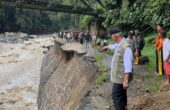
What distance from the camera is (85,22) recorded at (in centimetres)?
4703

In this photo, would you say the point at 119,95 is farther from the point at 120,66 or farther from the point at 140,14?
the point at 140,14

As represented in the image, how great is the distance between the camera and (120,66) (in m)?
8.16

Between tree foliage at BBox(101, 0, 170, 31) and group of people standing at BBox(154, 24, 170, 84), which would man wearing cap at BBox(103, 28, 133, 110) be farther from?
tree foliage at BBox(101, 0, 170, 31)

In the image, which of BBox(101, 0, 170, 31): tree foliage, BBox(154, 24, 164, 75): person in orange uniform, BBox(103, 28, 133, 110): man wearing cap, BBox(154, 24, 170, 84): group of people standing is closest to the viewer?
BBox(103, 28, 133, 110): man wearing cap

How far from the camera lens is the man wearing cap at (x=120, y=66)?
7977 mm

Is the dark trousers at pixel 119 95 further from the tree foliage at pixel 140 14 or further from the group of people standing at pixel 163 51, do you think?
the tree foliage at pixel 140 14

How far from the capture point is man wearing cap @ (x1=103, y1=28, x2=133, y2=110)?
7.98 m

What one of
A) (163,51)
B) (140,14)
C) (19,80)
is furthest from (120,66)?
(19,80)

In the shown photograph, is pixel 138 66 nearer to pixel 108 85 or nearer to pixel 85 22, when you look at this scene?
pixel 108 85

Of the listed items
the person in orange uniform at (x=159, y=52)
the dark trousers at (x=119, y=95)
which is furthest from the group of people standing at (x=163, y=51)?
the dark trousers at (x=119, y=95)

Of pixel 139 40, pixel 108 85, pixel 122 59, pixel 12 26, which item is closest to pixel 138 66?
pixel 139 40

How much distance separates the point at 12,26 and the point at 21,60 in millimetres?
58493

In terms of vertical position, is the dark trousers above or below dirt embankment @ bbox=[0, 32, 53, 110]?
above

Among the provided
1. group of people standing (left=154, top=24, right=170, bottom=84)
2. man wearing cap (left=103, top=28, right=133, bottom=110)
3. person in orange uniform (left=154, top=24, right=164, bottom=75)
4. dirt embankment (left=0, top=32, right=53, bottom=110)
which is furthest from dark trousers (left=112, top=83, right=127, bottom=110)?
dirt embankment (left=0, top=32, right=53, bottom=110)
